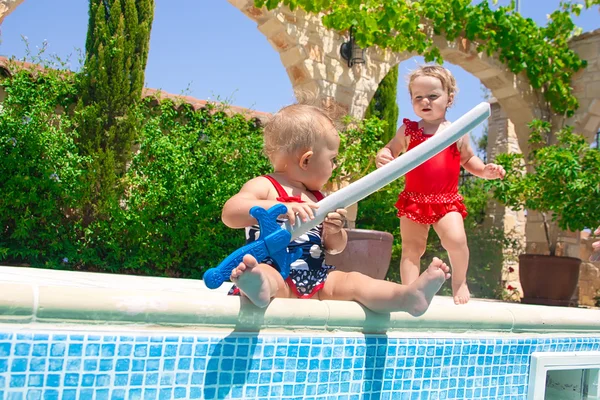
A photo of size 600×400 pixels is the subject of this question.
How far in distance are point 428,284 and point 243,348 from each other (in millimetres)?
550

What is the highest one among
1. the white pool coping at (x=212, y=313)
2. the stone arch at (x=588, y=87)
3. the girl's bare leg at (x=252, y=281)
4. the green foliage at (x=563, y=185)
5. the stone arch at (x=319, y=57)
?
the stone arch at (x=588, y=87)

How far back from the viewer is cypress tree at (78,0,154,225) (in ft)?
17.1

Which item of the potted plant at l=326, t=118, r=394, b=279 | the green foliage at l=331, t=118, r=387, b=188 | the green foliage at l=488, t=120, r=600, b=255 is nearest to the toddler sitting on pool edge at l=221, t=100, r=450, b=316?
the potted plant at l=326, t=118, r=394, b=279

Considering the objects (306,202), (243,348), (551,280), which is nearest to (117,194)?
(306,202)

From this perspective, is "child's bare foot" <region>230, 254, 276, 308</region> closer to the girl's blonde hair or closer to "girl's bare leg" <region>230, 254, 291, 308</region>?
"girl's bare leg" <region>230, 254, 291, 308</region>

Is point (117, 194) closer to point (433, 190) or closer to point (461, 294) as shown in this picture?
point (433, 190)

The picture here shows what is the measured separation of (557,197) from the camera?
20.0 feet

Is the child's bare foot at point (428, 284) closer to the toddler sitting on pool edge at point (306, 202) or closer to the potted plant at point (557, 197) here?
the toddler sitting on pool edge at point (306, 202)

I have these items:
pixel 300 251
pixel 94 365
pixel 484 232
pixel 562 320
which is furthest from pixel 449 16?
pixel 94 365

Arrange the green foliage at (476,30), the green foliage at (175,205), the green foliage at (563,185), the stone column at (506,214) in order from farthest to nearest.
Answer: the stone column at (506,214)
the green foliage at (563,185)
the green foliage at (476,30)
the green foliage at (175,205)

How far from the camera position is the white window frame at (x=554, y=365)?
1.93 meters

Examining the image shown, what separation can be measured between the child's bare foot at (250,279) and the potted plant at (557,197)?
210 inches

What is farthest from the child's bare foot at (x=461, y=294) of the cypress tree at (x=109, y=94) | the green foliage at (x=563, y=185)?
the green foliage at (x=563, y=185)

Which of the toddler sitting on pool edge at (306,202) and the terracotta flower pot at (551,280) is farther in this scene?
the terracotta flower pot at (551,280)
